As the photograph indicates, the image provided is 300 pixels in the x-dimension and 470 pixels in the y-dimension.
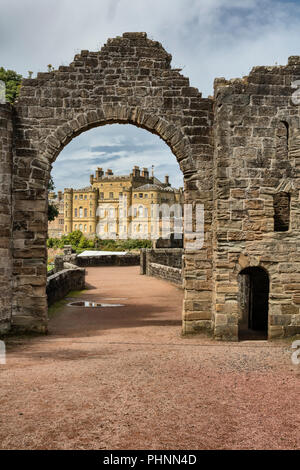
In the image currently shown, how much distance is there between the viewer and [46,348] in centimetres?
843

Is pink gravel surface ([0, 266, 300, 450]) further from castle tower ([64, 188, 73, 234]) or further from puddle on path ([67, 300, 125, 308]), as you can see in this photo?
castle tower ([64, 188, 73, 234])

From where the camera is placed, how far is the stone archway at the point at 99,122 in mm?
9672

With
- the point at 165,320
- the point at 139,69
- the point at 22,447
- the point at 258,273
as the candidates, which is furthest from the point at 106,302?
the point at 22,447

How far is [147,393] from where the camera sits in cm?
570

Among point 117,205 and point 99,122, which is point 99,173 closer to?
point 117,205

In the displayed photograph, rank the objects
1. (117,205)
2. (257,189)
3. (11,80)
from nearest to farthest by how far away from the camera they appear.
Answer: (257,189) → (11,80) → (117,205)

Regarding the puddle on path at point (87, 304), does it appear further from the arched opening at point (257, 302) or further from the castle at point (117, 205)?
the castle at point (117, 205)

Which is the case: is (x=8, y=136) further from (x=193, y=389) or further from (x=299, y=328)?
(x=299, y=328)

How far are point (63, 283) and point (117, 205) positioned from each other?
71.7 metres

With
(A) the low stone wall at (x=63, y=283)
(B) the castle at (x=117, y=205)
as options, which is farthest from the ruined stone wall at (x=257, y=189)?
(B) the castle at (x=117, y=205)

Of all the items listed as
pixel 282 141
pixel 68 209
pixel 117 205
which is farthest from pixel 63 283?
pixel 68 209

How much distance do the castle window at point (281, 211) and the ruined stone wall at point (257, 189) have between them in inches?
32.1

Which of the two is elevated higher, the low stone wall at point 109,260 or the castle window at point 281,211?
the castle window at point 281,211

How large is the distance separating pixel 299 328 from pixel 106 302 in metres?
8.95
